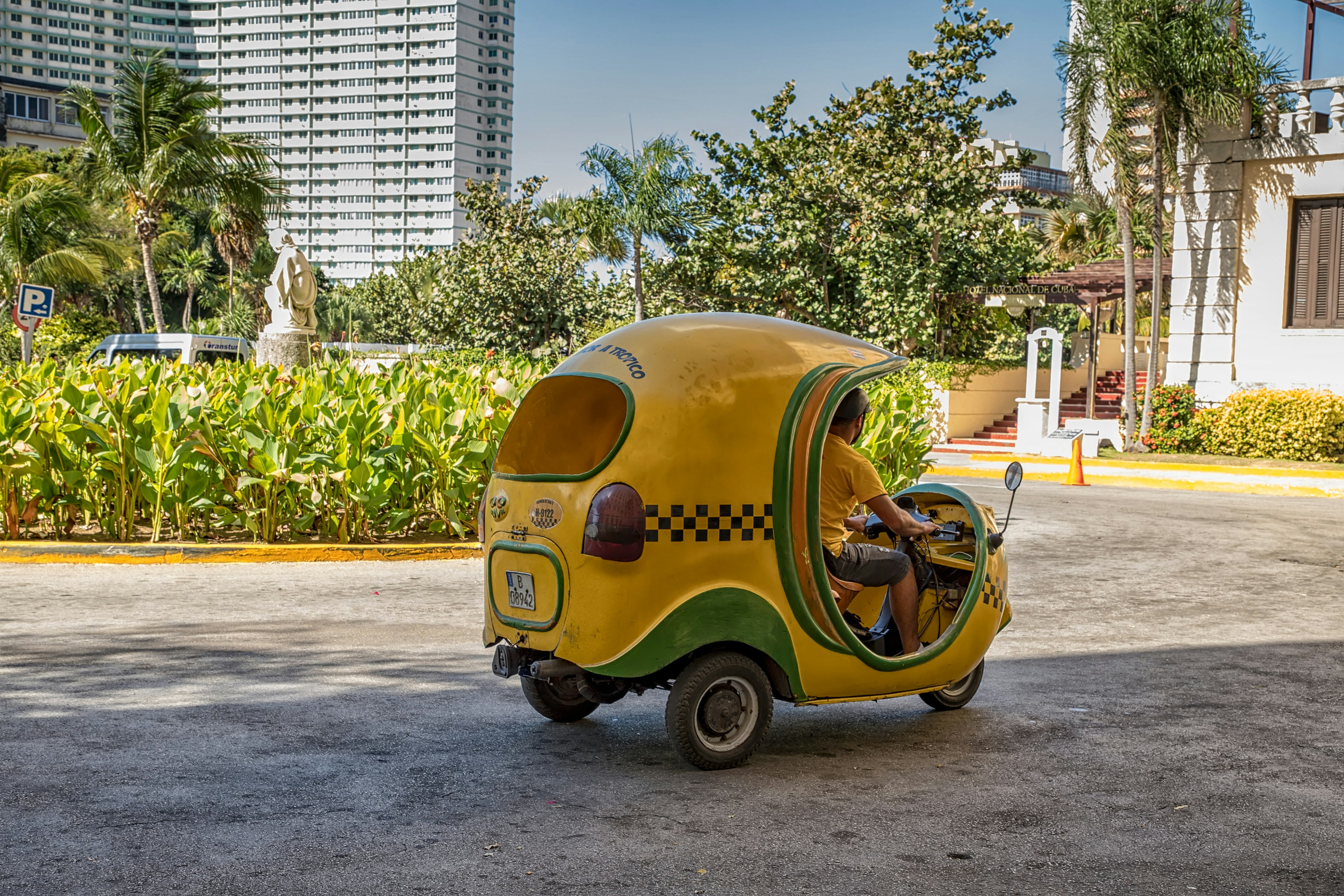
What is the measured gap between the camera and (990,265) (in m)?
28.7

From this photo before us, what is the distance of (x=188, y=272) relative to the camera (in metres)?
73.6

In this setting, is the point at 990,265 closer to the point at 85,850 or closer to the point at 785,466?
the point at 785,466

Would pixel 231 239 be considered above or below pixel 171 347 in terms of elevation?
above

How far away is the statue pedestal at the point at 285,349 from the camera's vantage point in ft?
63.8

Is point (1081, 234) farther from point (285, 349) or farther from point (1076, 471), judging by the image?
point (285, 349)

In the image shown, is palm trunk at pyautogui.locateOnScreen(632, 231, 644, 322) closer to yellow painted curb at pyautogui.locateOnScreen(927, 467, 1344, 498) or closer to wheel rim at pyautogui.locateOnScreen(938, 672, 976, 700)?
yellow painted curb at pyautogui.locateOnScreen(927, 467, 1344, 498)

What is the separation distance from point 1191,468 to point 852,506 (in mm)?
17581

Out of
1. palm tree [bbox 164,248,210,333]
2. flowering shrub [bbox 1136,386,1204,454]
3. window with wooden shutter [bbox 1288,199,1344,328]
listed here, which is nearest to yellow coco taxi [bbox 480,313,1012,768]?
flowering shrub [bbox 1136,386,1204,454]

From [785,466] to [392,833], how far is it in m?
1.97

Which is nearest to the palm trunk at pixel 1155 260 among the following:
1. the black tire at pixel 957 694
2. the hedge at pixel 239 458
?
the hedge at pixel 239 458

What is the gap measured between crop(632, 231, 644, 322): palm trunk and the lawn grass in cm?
1320

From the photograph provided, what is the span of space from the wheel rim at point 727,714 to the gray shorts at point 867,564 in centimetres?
64

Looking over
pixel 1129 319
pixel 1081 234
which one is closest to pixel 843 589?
pixel 1129 319

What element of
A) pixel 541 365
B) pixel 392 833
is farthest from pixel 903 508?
pixel 541 365
